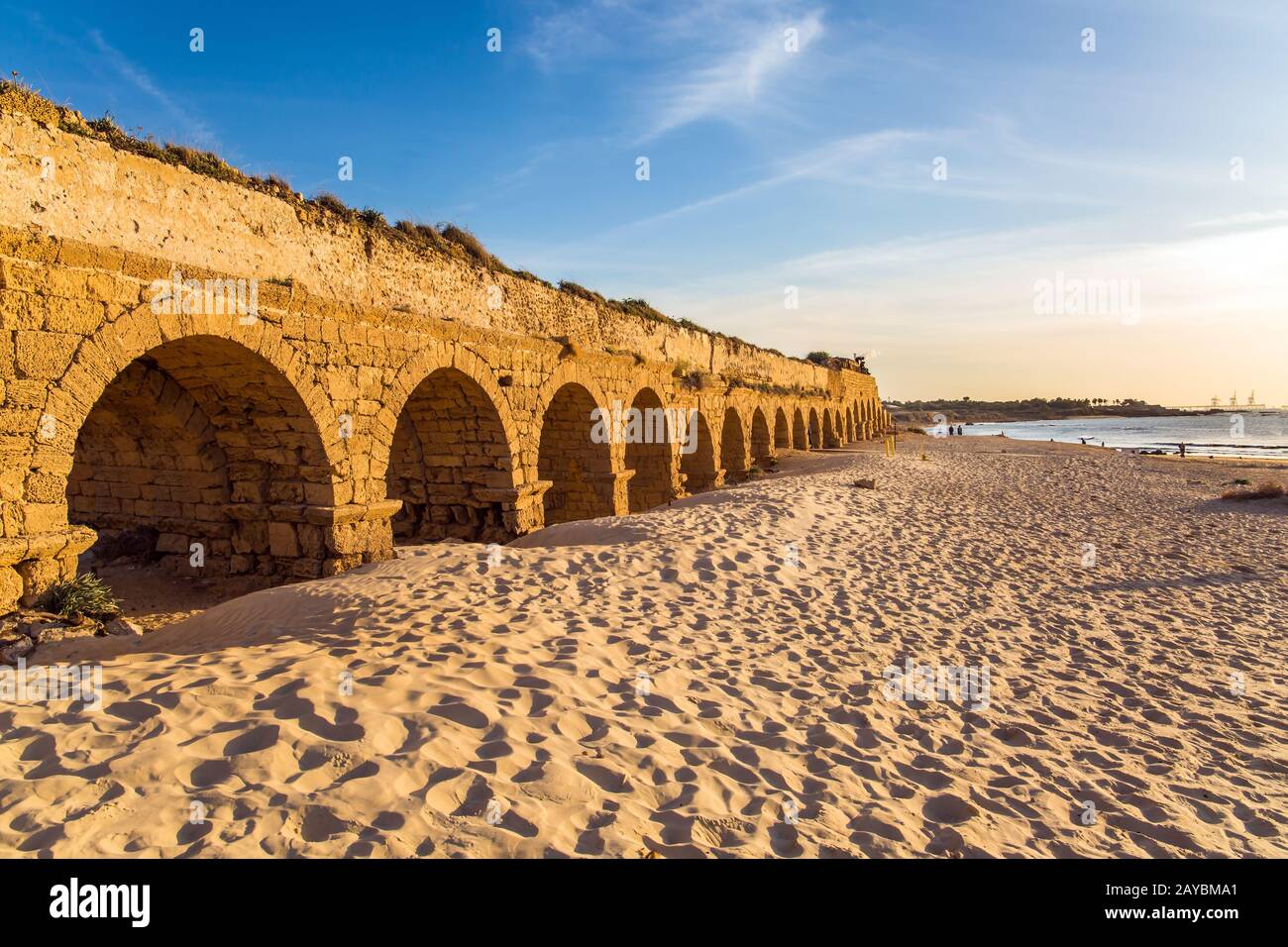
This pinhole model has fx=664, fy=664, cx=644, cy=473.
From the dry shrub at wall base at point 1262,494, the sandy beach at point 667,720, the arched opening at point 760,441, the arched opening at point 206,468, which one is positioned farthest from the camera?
the arched opening at point 760,441

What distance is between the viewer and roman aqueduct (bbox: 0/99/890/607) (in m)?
4.91

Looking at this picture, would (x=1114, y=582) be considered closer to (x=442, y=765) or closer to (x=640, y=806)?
(x=640, y=806)

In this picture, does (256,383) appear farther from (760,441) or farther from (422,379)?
(760,441)

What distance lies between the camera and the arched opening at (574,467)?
40.3 ft

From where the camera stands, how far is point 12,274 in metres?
4.66

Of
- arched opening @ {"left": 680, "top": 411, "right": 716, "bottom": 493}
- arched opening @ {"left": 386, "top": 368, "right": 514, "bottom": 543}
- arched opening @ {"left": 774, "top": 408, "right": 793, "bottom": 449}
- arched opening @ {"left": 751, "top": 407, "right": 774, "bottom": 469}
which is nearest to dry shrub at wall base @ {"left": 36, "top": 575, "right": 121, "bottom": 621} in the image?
arched opening @ {"left": 386, "top": 368, "right": 514, "bottom": 543}

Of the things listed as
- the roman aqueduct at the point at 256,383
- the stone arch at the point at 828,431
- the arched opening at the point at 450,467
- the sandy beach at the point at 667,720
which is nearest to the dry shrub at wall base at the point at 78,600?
the roman aqueduct at the point at 256,383

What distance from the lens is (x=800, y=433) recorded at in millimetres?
28391

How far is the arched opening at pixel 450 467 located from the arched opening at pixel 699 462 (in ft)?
24.9

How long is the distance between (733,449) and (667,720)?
16370mm

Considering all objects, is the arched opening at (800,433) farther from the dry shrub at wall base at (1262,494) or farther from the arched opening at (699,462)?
the dry shrub at wall base at (1262,494)

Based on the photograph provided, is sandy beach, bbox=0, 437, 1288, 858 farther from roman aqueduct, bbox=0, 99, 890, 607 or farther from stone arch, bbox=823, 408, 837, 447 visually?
stone arch, bbox=823, 408, 837, 447
